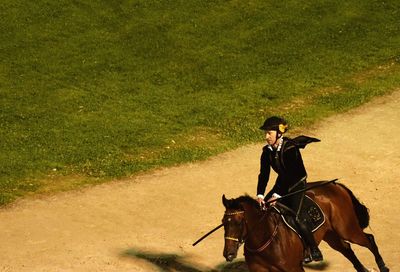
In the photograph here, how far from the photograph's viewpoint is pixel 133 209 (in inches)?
787

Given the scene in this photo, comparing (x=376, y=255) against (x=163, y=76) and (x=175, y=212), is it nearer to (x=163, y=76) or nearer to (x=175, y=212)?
(x=175, y=212)

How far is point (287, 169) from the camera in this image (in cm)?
1416

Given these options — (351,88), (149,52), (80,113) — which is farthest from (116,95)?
(351,88)

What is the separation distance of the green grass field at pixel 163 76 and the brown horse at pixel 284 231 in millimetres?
8477

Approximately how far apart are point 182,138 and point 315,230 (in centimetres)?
1109

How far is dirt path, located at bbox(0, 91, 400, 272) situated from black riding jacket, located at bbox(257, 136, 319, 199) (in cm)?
296

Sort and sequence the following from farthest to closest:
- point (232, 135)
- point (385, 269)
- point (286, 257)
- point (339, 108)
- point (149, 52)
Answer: point (149, 52) → point (339, 108) → point (232, 135) → point (385, 269) → point (286, 257)

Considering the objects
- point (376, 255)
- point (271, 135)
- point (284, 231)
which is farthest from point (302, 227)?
point (376, 255)

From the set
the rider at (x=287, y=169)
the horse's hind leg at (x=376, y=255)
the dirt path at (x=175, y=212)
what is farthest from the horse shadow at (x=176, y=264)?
the rider at (x=287, y=169)

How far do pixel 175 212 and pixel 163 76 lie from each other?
1183 cm

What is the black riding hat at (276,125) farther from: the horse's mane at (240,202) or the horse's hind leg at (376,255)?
the horse's hind leg at (376,255)

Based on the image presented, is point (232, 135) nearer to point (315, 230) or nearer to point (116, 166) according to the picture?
point (116, 166)

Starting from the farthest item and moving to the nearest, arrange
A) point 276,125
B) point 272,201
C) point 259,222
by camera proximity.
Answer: point 272,201 → point 276,125 → point 259,222

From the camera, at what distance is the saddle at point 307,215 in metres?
14.1
